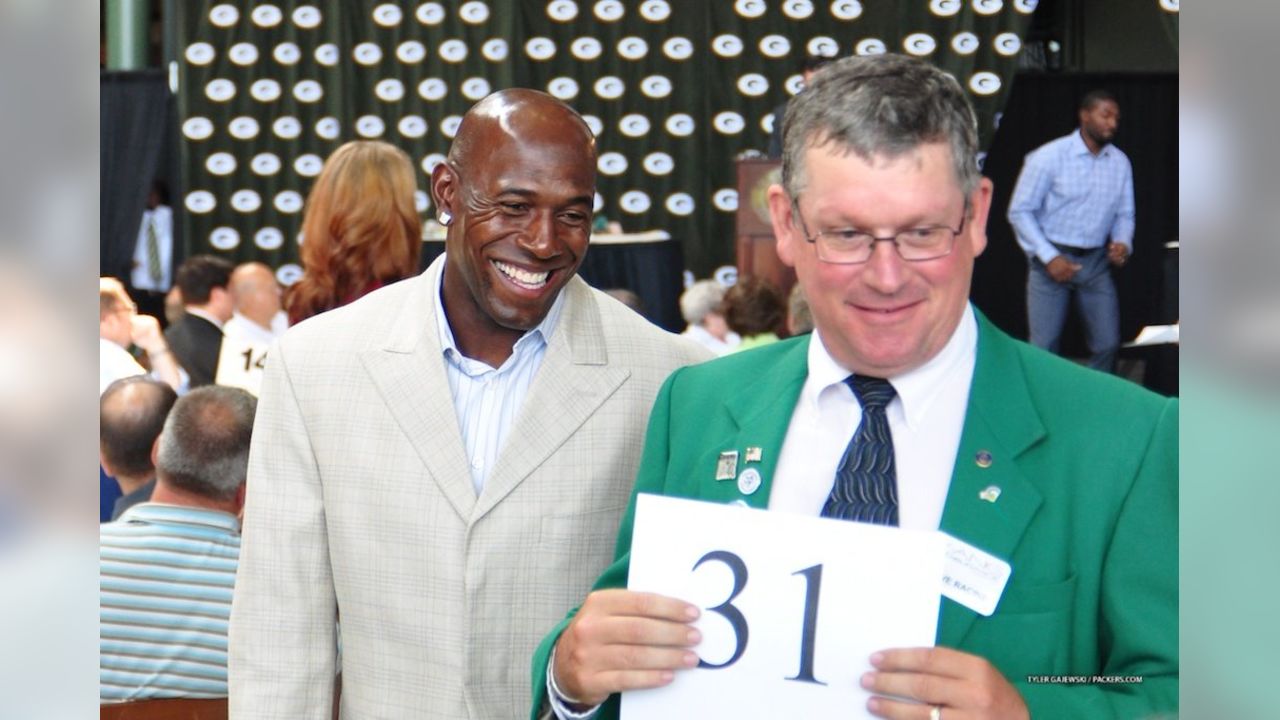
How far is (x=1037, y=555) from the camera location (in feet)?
5.50

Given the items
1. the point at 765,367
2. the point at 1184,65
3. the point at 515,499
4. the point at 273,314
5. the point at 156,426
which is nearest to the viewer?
the point at 1184,65

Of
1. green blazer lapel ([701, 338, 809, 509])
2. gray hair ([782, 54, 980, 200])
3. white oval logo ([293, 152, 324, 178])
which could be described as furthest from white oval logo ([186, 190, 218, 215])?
gray hair ([782, 54, 980, 200])

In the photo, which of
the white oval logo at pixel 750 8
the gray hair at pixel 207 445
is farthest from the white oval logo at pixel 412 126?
the gray hair at pixel 207 445

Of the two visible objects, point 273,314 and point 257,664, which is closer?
point 257,664

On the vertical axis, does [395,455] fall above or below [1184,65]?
below

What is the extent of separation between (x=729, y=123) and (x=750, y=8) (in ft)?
2.32

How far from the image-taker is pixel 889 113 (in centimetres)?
165

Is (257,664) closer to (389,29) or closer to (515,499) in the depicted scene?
(515,499)

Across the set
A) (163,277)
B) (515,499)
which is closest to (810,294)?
(515,499)

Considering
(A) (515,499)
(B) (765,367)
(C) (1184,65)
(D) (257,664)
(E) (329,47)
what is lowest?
(D) (257,664)

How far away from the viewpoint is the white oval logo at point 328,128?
29.9 feet

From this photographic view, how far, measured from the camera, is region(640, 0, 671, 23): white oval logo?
9023mm

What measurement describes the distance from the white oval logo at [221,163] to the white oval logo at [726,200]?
2.92m

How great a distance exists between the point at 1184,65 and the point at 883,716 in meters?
0.85
